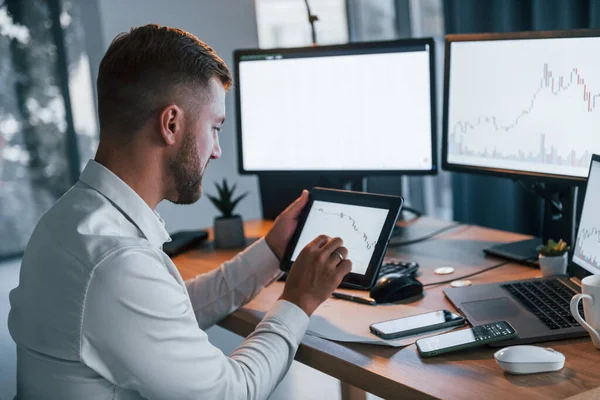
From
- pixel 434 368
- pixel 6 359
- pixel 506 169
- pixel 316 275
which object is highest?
pixel 506 169

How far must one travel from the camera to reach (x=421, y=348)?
1.01 meters

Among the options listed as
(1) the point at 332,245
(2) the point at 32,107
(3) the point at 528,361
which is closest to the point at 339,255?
(1) the point at 332,245

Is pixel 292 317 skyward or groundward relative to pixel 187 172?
groundward

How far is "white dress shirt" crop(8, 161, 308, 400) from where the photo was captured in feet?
2.74

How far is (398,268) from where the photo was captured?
145 centimetres

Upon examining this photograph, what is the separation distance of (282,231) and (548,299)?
54cm

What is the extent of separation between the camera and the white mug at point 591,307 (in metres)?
0.97

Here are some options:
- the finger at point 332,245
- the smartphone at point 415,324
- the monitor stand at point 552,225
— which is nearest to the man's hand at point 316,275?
the finger at point 332,245

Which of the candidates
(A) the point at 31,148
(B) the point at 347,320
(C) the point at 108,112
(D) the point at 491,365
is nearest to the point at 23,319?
(C) the point at 108,112

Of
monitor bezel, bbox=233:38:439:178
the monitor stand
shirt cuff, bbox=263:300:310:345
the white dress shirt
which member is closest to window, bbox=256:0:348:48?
monitor bezel, bbox=233:38:439:178

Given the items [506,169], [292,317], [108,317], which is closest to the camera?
[108,317]

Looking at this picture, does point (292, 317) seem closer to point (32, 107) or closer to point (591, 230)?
point (591, 230)

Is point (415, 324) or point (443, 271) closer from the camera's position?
point (415, 324)

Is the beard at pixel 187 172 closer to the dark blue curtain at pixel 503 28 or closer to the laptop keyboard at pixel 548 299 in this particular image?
the laptop keyboard at pixel 548 299
